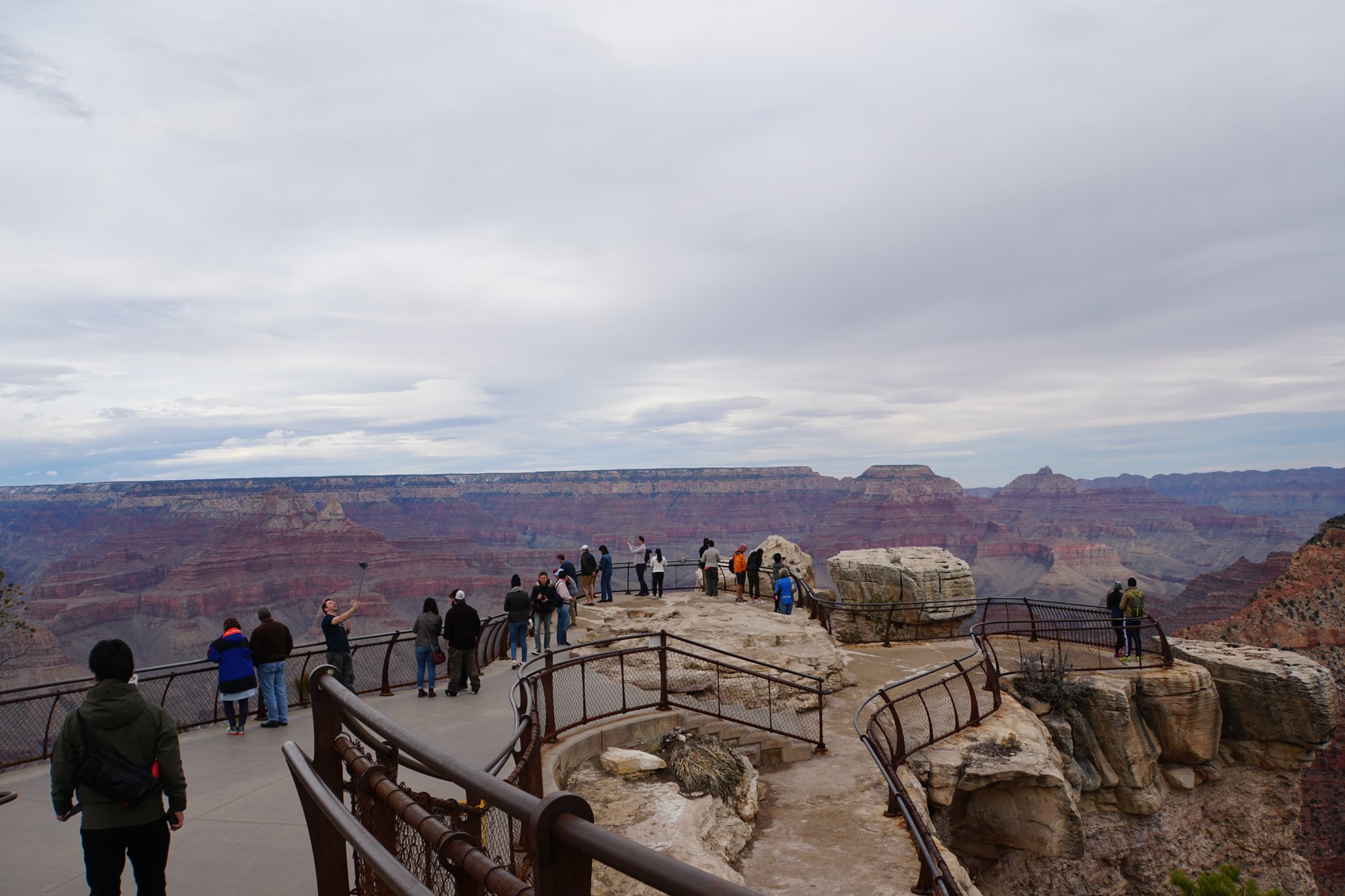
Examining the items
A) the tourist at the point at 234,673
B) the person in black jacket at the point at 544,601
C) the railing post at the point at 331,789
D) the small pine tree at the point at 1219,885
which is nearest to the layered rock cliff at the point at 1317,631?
the small pine tree at the point at 1219,885

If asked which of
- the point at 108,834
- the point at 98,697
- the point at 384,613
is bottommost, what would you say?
the point at 384,613

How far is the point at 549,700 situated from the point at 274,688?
452cm

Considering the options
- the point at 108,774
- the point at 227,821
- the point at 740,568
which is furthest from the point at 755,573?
the point at 108,774

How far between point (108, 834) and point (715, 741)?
7762 mm

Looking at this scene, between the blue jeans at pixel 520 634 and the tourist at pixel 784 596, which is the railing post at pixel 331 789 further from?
the tourist at pixel 784 596

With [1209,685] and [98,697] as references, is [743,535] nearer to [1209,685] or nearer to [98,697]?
[1209,685]

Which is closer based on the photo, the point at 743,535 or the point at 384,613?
the point at 384,613

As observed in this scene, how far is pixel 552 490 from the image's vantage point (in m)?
167

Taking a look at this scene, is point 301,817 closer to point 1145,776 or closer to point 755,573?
point 755,573

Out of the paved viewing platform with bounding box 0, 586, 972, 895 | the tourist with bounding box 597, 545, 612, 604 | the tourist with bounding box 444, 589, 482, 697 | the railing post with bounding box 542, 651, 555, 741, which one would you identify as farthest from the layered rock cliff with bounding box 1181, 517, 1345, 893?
the railing post with bounding box 542, 651, 555, 741

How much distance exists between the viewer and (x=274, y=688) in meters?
10.7

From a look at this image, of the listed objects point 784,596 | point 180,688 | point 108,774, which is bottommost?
point 180,688

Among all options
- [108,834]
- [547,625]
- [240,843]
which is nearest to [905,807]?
[240,843]

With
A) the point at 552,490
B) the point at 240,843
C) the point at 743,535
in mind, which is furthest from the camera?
the point at 552,490
